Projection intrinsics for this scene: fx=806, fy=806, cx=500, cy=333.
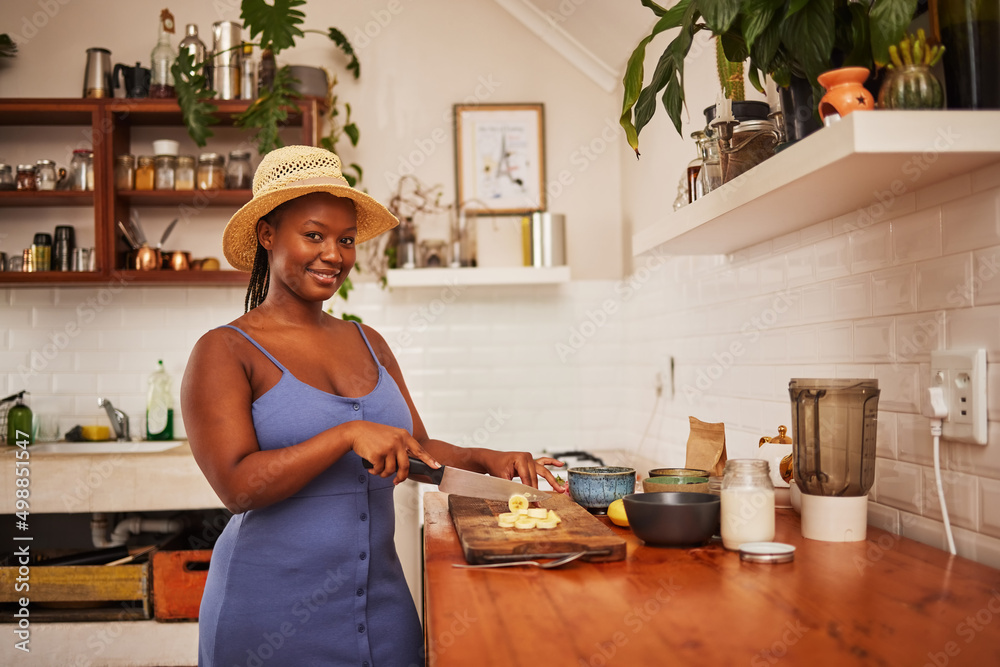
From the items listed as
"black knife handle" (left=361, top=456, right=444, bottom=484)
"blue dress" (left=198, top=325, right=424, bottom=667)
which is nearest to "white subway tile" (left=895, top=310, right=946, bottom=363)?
"black knife handle" (left=361, top=456, right=444, bottom=484)

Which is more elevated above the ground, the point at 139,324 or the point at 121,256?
the point at 121,256

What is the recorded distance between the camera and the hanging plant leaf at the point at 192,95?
3443 mm

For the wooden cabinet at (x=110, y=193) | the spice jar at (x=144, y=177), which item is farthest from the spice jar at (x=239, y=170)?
the spice jar at (x=144, y=177)

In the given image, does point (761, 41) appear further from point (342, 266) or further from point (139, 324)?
point (139, 324)

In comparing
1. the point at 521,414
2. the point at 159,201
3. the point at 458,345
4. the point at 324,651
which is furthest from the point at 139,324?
the point at 324,651

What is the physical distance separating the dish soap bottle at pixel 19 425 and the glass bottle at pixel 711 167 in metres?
3.18

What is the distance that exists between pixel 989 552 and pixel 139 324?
353 cm

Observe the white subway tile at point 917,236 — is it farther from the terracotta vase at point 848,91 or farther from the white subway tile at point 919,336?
the terracotta vase at point 848,91

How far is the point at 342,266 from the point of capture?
5.66 ft

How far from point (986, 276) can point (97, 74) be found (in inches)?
142

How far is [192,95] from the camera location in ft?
11.3

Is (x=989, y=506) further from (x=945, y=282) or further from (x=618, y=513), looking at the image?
(x=618, y=513)

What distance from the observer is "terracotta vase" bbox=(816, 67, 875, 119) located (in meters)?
1.20

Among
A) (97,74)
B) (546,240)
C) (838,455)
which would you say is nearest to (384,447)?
(838,455)
